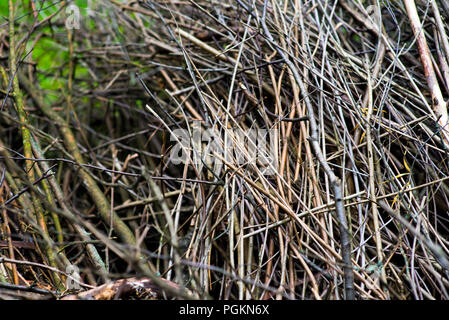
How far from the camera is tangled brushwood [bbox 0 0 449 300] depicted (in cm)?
117

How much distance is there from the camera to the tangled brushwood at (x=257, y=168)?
117 centimetres

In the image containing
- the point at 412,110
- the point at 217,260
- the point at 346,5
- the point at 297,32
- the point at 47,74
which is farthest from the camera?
the point at 47,74

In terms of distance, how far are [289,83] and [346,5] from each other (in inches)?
23.0

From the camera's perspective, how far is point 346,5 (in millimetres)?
1812

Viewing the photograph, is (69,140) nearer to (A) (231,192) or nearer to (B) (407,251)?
(A) (231,192)

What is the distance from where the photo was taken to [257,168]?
4.34 ft

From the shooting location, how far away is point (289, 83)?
64.6 inches
